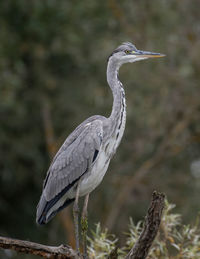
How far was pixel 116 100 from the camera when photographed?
5.07 metres

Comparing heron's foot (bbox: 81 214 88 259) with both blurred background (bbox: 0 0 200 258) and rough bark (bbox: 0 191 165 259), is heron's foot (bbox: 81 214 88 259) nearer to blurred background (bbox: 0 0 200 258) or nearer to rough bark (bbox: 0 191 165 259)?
rough bark (bbox: 0 191 165 259)

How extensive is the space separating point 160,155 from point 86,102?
5.57 ft

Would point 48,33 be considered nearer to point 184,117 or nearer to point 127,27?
point 127,27

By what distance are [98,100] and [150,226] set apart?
22.6ft

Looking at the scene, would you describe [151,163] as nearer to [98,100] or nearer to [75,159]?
[98,100]

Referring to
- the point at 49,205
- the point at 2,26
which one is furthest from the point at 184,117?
the point at 49,205

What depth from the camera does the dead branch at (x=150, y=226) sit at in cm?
348

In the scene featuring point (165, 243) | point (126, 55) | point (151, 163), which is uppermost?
point (126, 55)

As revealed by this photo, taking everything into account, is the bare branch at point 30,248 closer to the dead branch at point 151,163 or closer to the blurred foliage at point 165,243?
the blurred foliage at point 165,243

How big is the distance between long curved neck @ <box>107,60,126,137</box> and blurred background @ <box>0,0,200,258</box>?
4.80 m

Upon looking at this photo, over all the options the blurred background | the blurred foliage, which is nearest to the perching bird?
the blurred foliage

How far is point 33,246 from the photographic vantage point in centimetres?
386

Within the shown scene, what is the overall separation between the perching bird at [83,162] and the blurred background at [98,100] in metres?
4.99

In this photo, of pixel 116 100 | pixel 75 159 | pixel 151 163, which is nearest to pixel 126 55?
pixel 116 100
